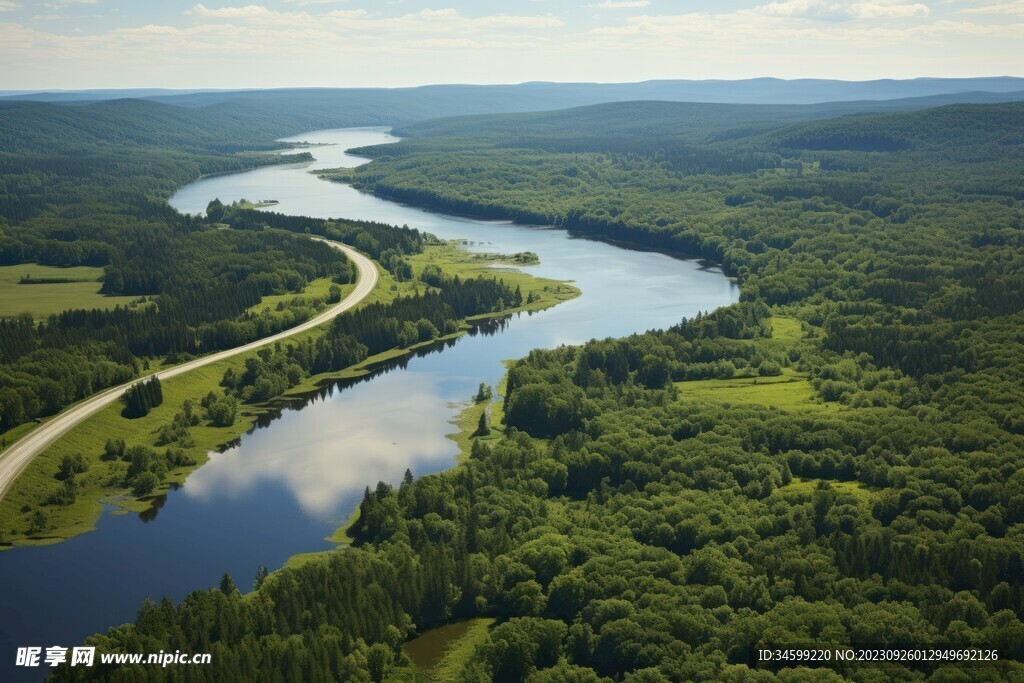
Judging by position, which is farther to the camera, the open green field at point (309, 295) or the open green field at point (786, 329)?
the open green field at point (309, 295)

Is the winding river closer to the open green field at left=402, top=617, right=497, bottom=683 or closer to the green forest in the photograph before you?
the green forest

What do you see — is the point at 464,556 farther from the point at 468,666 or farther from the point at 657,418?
the point at 657,418

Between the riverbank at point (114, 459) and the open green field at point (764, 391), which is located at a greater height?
the open green field at point (764, 391)

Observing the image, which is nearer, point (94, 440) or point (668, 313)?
point (94, 440)

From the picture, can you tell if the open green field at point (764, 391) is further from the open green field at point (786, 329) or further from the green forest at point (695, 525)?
the open green field at point (786, 329)

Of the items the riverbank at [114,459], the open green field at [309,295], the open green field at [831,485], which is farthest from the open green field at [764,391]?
the open green field at [309,295]

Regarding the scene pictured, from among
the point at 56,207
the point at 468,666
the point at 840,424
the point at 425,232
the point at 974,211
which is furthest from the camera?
the point at 56,207

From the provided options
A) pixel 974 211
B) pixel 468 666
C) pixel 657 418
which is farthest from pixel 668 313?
pixel 468 666
